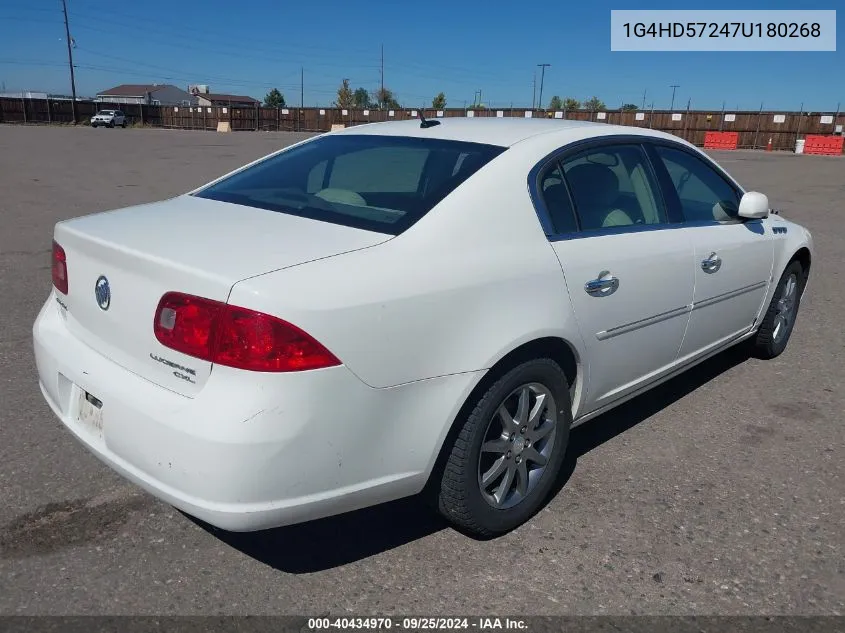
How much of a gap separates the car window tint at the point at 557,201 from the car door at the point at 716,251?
847 millimetres

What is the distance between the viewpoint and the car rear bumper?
1.98 metres

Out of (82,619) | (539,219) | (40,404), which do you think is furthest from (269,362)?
(40,404)

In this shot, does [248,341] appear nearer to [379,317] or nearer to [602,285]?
[379,317]

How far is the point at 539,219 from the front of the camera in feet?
8.96

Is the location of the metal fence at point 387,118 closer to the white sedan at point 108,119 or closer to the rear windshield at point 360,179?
the white sedan at point 108,119

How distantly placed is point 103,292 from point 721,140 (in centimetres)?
4305

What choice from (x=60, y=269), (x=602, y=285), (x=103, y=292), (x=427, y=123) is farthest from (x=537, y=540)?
(x=60, y=269)

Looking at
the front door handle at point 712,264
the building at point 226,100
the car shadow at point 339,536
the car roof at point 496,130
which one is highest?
the building at point 226,100

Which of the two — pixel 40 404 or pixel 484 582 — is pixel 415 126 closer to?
pixel 484 582

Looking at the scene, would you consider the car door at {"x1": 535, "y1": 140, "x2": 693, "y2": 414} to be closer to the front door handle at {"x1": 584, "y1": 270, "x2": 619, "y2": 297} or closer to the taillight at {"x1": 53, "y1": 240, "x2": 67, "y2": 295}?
the front door handle at {"x1": 584, "y1": 270, "x2": 619, "y2": 297}

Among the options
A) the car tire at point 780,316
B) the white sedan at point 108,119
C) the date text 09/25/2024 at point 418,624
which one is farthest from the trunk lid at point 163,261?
the white sedan at point 108,119

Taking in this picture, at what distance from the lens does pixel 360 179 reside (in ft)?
10.4

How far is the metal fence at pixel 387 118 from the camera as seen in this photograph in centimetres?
3994

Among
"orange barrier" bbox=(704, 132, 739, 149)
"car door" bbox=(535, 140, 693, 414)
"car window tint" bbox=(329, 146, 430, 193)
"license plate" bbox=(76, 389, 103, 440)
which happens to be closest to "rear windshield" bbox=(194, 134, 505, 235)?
"car window tint" bbox=(329, 146, 430, 193)
